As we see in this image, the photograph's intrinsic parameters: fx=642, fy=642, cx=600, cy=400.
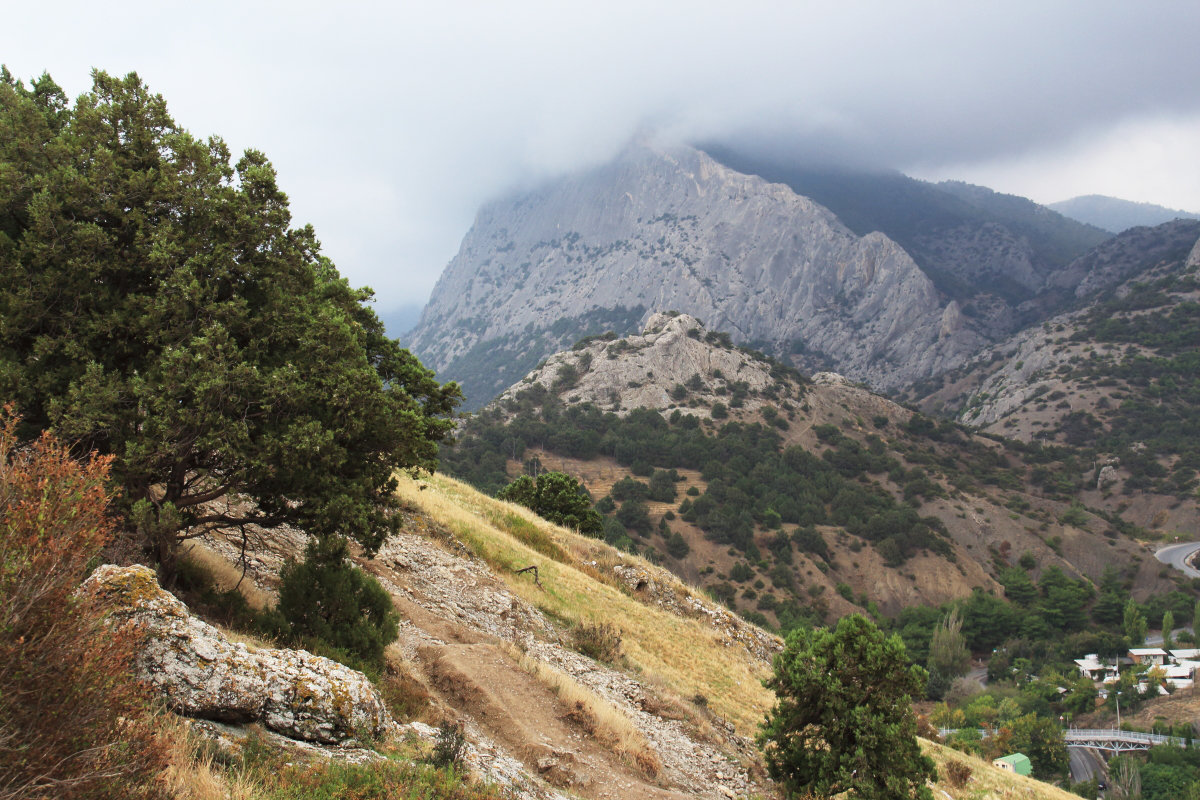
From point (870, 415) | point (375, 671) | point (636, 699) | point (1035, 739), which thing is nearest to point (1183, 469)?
point (870, 415)

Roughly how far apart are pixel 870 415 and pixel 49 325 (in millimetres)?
130292

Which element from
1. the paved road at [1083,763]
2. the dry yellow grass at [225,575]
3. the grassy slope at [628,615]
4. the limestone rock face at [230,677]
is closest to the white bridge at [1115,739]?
the paved road at [1083,763]

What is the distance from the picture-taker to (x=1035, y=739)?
59.4 metres

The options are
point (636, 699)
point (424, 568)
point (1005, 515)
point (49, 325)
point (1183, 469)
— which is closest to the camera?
point (49, 325)

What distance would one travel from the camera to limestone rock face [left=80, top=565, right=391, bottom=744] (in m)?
6.53

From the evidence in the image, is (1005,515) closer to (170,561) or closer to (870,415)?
(870,415)

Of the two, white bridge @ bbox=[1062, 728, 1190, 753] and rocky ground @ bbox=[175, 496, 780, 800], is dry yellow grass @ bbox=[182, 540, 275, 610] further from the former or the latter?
white bridge @ bbox=[1062, 728, 1190, 753]

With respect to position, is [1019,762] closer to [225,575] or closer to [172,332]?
[225,575]

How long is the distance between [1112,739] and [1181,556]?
47097 millimetres

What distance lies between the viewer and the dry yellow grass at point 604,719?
36.6 ft

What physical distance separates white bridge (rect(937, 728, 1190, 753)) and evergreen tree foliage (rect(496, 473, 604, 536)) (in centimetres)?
4379

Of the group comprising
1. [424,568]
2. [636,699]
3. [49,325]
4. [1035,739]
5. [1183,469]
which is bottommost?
[1035,739]

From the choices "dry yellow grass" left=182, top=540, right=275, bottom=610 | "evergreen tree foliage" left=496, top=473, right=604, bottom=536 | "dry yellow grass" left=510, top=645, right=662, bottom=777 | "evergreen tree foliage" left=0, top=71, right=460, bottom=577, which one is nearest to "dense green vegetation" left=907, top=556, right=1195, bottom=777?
"evergreen tree foliage" left=496, top=473, right=604, bottom=536

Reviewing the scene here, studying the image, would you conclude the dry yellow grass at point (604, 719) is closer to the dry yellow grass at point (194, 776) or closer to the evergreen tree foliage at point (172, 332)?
the evergreen tree foliage at point (172, 332)
